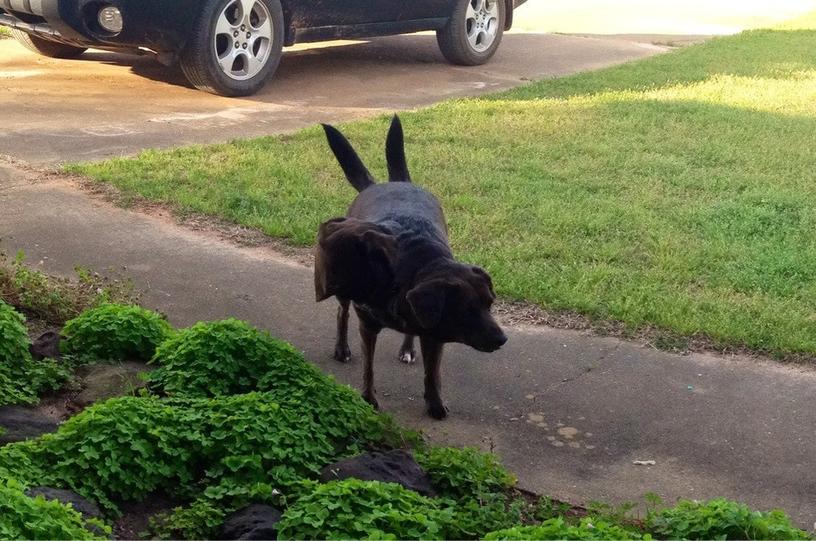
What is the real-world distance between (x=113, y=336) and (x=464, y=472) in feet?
5.62

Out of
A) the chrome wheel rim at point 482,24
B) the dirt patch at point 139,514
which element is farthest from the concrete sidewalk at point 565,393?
the chrome wheel rim at point 482,24

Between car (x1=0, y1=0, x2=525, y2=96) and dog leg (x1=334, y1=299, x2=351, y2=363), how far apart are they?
16.8 ft

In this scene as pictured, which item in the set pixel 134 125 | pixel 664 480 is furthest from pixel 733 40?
pixel 664 480

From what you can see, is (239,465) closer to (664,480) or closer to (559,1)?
(664,480)

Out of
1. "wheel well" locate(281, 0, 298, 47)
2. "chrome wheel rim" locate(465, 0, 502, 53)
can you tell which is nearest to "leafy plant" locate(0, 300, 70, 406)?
"wheel well" locate(281, 0, 298, 47)

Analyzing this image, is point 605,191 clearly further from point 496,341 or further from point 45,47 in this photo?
point 45,47

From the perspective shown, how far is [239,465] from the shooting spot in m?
3.82

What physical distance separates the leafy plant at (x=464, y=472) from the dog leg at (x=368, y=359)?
71 cm

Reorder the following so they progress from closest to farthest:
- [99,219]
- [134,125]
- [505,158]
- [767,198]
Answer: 1. [99,219]
2. [767,198]
3. [505,158]
4. [134,125]

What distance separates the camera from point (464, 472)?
402cm

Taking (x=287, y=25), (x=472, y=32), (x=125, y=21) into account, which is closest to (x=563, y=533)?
(x=125, y=21)

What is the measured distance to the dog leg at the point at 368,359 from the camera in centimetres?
483

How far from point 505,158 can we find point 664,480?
4661mm

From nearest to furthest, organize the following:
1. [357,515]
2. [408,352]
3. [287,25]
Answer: [357,515] < [408,352] < [287,25]
